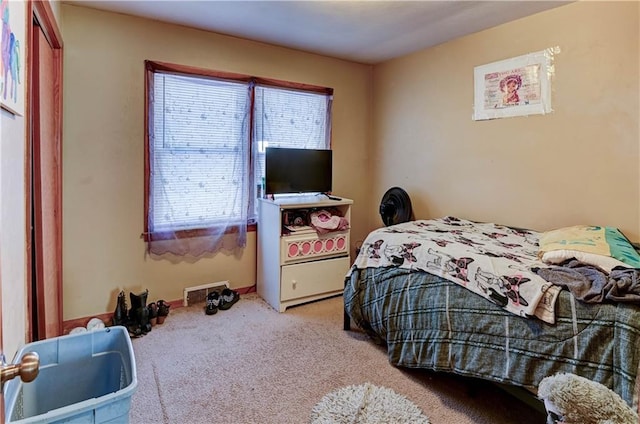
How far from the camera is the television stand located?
3088mm

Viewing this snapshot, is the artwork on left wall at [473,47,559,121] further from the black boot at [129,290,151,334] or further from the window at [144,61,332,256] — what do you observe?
the black boot at [129,290,151,334]

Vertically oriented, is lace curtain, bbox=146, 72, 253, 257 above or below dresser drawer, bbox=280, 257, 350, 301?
above

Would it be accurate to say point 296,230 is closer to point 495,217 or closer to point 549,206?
point 495,217

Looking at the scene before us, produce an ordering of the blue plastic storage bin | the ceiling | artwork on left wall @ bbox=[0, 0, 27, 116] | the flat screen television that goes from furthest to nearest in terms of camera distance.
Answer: the flat screen television < the ceiling < the blue plastic storage bin < artwork on left wall @ bbox=[0, 0, 27, 116]

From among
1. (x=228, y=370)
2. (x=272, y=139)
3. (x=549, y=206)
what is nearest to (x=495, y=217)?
(x=549, y=206)

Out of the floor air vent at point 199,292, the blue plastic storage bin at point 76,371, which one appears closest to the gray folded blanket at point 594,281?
the blue plastic storage bin at point 76,371

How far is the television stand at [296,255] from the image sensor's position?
10.1 ft

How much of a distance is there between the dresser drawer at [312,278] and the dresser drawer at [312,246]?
55 mm

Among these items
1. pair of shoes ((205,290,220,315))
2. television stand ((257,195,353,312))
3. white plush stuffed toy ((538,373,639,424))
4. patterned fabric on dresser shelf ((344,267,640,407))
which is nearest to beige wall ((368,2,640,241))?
television stand ((257,195,353,312))

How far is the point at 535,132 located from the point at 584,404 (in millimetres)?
2058

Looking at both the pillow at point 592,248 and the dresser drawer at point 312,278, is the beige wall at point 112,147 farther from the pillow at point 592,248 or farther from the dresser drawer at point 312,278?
the pillow at point 592,248

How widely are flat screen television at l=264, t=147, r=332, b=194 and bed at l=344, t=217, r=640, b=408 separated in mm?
1149

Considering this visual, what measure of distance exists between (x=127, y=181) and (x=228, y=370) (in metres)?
1.65

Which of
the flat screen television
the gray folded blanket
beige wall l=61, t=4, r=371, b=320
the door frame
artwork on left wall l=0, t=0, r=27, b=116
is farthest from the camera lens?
the flat screen television
